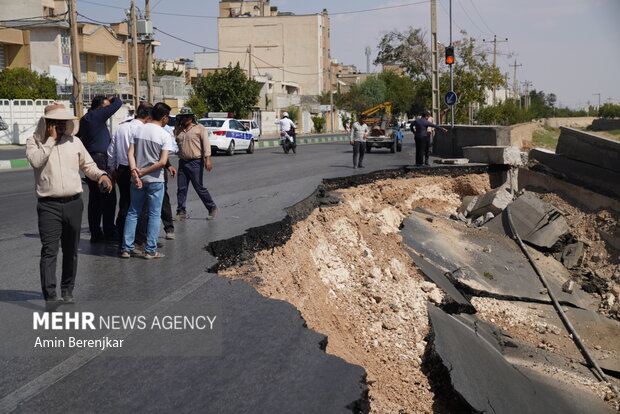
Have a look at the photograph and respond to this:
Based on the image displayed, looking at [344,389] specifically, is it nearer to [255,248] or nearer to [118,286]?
[118,286]

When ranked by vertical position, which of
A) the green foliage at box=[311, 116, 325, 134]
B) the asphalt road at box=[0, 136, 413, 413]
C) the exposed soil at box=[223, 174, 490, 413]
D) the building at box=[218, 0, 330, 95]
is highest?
the building at box=[218, 0, 330, 95]

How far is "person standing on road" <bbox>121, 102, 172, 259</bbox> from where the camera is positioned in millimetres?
7828

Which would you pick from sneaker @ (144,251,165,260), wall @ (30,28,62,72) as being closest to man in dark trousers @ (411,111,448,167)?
sneaker @ (144,251,165,260)

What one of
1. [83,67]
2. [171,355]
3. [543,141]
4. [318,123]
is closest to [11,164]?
[543,141]

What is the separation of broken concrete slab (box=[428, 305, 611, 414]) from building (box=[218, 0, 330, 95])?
85.0 metres

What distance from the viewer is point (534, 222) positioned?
16.5 m

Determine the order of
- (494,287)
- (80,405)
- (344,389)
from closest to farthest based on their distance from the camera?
1. (80,405)
2. (344,389)
3. (494,287)

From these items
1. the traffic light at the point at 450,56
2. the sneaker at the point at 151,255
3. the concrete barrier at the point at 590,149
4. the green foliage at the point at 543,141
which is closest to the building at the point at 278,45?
the green foliage at the point at 543,141

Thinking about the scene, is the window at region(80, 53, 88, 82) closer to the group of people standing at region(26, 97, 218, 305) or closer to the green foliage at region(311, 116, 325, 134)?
the green foliage at region(311, 116, 325, 134)

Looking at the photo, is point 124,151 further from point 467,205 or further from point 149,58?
point 149,58

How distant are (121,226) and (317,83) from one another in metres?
86.0

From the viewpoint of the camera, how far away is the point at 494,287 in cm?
1286

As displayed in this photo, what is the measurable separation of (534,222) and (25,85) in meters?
36.4

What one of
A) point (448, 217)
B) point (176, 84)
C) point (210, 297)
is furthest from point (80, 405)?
point (176, 84)
